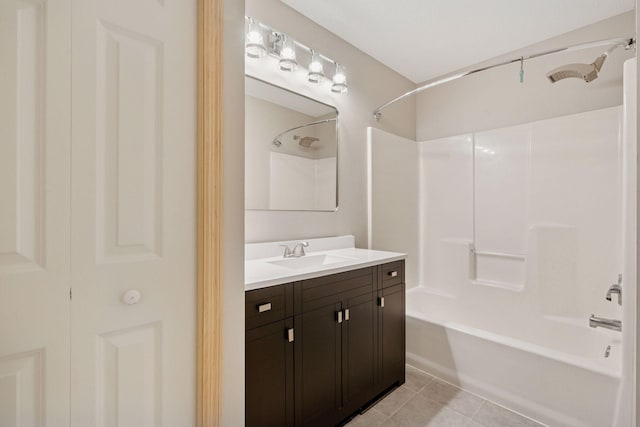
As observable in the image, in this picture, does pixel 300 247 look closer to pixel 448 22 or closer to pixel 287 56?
pixel 287 56

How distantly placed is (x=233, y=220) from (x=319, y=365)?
94 centimetres

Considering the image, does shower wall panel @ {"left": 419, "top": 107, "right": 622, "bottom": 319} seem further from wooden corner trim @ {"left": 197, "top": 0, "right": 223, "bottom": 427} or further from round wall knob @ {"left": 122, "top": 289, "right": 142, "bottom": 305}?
round wall knob @ {"left": 122, "top": 289, "right": 142, "bottom": 305}

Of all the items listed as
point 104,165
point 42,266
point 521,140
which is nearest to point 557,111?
point 521,140

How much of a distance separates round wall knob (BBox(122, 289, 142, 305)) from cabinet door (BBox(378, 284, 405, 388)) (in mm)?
1380

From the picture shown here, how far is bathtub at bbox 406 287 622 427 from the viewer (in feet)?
5.27

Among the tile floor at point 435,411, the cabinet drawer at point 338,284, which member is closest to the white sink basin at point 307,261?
the cabinet drawer at point 338,284

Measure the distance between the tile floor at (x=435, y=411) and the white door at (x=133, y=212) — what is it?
1.28 metres

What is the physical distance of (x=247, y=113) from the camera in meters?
1.79

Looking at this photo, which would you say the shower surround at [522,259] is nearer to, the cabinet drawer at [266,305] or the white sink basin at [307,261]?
the white sink basin at [307,261]

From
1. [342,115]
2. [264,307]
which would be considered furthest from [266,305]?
[342,115]

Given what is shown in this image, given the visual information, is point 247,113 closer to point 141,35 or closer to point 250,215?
point 250,215

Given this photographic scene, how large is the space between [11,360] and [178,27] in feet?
3.17

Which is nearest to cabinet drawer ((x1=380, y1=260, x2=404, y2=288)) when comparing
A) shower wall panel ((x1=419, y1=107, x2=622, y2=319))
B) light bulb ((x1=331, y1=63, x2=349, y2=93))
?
shower wall panel ((x1=419, y1=107, x2=622, y2=319))

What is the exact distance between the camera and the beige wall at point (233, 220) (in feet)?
3.24
